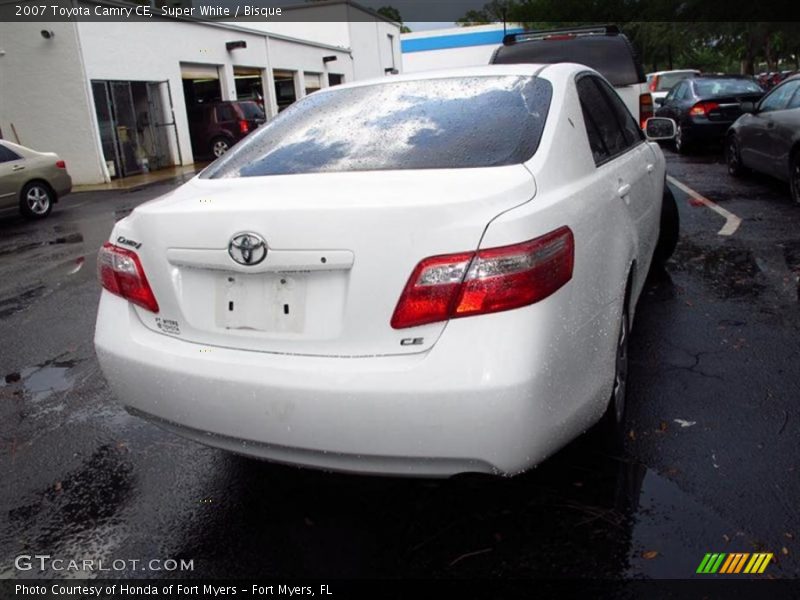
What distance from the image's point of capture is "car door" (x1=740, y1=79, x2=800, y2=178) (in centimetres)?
827

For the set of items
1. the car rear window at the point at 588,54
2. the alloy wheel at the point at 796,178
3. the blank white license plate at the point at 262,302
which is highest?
the car rear window at the point at 588,54

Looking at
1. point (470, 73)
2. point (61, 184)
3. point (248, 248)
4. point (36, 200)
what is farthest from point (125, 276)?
point (61, 184)

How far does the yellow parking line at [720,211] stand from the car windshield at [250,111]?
1467 centimetres

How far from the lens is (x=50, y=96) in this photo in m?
18.2

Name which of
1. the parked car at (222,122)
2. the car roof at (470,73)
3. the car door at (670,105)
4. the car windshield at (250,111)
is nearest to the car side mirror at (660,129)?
the car roof at (470,73)

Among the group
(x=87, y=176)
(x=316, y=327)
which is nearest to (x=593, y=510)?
(x=316, y=327)

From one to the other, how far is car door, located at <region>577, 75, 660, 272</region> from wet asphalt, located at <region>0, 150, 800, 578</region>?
0.77 meters

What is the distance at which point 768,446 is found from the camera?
294cm

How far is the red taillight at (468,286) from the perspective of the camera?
205cm

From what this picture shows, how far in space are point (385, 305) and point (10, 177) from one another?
11292 mm

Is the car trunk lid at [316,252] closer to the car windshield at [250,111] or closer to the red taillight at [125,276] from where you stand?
the red taillight at [125,276]

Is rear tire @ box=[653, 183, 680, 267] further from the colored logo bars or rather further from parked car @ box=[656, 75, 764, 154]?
parked car @ box=[656, 75, 764, 154]

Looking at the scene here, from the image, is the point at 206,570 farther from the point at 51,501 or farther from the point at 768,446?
the point at 768,446

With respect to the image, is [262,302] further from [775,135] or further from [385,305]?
[775,135]
